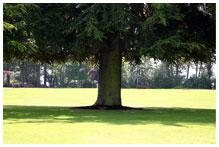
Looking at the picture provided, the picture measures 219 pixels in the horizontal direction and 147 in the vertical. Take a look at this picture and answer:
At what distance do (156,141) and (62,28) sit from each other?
1221 centimetres

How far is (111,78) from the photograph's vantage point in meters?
23.6

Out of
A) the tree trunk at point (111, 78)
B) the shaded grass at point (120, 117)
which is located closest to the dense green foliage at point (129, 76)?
the tree trunk at point (111, 78)

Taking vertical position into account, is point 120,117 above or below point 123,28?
below

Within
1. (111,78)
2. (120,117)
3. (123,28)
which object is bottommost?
(120,117)

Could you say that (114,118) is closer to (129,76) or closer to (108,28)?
(108,28)

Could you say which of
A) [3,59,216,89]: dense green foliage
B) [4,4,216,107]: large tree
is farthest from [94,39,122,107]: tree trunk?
[3,59,216,89]: dense green foliage

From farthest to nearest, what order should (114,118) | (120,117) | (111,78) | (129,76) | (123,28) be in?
(129,76) < (111,78) < (123,28) < (120,117) < (114,118)

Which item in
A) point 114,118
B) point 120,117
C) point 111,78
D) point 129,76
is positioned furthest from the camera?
point 129,76

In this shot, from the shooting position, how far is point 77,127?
1327cm

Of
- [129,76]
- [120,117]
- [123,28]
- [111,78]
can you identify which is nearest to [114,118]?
[120,117]

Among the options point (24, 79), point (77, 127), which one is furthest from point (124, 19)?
point (24, 79)

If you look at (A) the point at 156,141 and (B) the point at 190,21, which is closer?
(A) the point at 156,141

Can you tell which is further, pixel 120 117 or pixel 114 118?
pixel 120 117

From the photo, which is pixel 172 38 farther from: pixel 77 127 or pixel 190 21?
pixel 77 127
